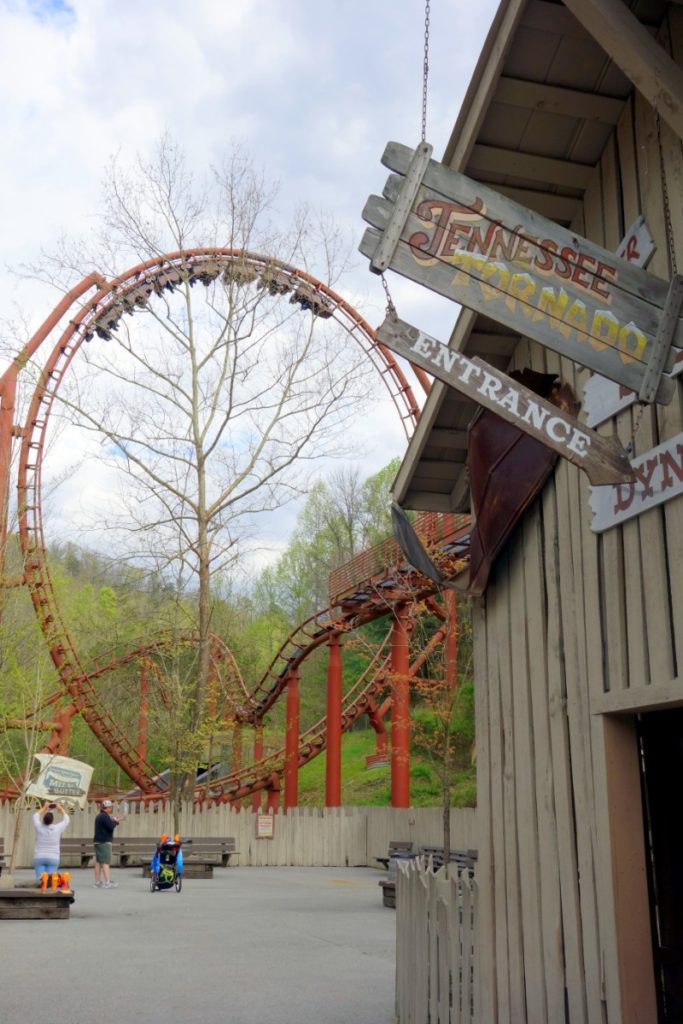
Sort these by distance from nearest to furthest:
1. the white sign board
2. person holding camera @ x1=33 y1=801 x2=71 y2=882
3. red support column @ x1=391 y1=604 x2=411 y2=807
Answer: person holding camera @ x1=33 y1=801 x2=71 y2=882
the white sign board
red support column @ x1=391 y1=604 x2=411 y2=807

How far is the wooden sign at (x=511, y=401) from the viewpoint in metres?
3.82

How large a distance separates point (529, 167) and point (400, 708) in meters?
17.2

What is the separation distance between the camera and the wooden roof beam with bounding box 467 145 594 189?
5242 millimetres

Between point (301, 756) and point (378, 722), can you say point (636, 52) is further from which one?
point (378, 722)

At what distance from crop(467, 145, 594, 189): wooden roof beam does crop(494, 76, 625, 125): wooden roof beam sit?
0.28 metres

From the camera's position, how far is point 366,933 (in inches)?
427

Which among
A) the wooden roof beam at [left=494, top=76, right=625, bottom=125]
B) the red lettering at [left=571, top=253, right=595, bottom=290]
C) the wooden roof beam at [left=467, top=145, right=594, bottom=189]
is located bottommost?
the red lettering at [left=571, top=253, right=595, bottom=290]

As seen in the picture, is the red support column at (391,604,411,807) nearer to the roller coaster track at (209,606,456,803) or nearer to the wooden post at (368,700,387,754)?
the roller coaster track at (209,606,456,803)

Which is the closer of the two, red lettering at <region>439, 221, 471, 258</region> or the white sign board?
red lettering at <region>439, 221, 471, 258</region>

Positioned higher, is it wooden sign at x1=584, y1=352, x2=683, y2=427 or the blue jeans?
wooden sign at x1=584, y1=352, x2=683, y2=427

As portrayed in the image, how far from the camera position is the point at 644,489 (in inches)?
169

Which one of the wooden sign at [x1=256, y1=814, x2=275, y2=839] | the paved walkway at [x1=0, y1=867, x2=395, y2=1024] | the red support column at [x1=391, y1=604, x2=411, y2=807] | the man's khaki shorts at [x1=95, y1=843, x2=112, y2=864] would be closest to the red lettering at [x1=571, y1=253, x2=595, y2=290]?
the paved walkway at [x1=0, y1=867, x2=395, y2=1024]

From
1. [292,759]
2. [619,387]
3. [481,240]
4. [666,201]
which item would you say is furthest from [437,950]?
[292,759]

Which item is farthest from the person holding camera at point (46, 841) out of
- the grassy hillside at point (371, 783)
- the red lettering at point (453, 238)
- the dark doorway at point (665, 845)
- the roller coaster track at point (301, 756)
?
the grassy hillside at point (371, 783)
